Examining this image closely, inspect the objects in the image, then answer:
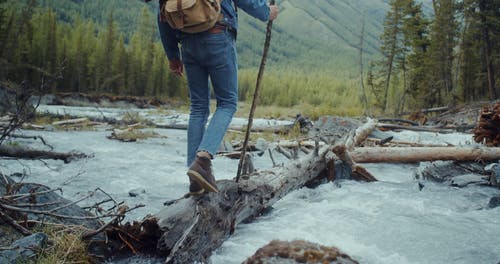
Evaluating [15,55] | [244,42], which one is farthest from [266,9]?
[244,42]

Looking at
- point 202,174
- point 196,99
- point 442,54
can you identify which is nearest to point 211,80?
point 196,99

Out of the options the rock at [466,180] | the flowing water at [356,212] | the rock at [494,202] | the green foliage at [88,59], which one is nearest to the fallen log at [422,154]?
the flowing water at [356,212]

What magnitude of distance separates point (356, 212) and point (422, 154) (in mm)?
3173

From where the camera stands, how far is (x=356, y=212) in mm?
4445

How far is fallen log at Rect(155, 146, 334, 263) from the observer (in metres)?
2.64

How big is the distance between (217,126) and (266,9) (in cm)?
103

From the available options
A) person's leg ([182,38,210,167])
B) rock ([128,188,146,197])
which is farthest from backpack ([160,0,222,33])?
rock ([128,188,146,197])

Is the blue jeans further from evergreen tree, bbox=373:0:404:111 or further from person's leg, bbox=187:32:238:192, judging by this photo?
evergreen tree, bbox=373:0:404:111

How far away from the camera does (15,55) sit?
37344mm

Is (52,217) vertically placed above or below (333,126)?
below

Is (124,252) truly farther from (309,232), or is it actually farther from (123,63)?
(123,63)

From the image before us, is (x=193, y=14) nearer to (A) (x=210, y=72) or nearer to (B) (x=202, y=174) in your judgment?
(A) (x=210, y=72)

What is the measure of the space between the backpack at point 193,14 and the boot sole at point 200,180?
3.50 ft

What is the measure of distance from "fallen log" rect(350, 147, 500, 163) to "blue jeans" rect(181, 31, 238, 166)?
4.10 m
